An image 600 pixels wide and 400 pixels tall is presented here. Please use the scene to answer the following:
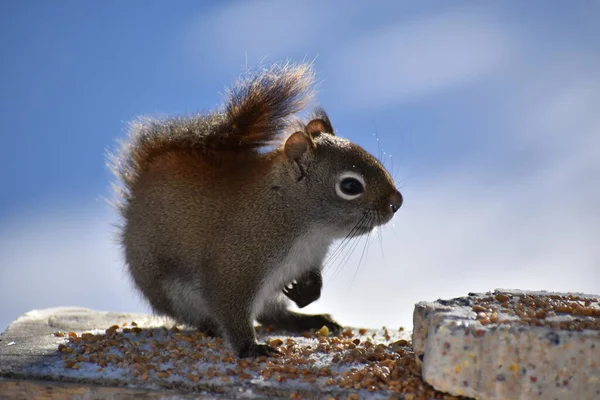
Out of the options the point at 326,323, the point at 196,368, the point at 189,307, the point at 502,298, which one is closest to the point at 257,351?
the point at 196,368

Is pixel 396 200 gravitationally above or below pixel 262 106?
below

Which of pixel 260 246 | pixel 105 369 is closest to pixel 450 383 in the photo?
pixel 260 246

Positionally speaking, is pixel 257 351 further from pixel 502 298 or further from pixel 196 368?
pixel 502 298

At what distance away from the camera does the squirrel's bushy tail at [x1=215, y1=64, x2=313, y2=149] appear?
444 cm

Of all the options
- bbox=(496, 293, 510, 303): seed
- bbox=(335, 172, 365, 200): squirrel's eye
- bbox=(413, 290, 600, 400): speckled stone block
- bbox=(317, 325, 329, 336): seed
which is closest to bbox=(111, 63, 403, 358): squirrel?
bbox=(335, 172, 365, 200): squirrel's eye

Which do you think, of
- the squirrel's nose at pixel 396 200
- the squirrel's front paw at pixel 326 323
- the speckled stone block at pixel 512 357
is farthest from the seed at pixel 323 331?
the speckled stone block at pixel 512 357

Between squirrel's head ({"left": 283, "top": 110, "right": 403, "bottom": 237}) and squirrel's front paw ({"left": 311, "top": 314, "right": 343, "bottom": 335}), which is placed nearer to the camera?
squirrel's head ({"left": 283, "top": 110, "right": 403, "bottom": 237})

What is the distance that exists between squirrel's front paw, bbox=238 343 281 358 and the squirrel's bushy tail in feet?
3.94

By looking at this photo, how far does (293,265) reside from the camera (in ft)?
14.0

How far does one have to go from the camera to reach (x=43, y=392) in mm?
3705

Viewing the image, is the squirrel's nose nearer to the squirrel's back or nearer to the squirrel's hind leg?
the squirrel's back

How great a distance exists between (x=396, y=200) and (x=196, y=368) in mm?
1424

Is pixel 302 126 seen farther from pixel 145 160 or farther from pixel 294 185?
pixel 145 160

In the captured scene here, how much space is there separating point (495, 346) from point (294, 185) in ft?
4.98
